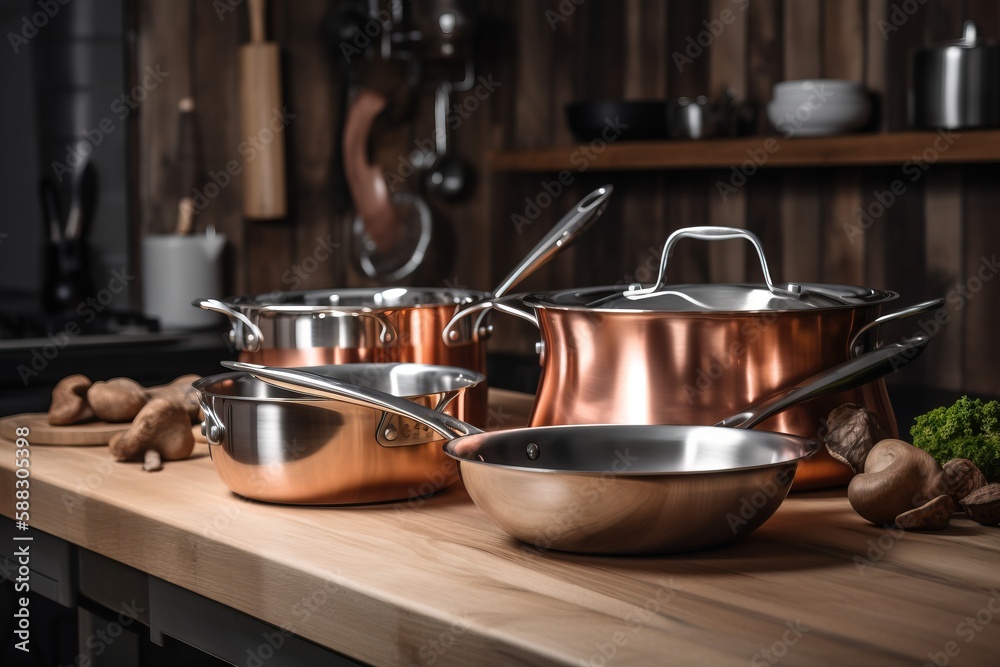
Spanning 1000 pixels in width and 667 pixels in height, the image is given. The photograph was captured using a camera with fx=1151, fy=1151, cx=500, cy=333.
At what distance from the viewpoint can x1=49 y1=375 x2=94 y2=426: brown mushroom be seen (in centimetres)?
115

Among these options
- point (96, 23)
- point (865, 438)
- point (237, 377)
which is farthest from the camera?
point (96, 23)

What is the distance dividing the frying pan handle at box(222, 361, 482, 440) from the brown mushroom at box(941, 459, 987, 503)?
0.32 metres

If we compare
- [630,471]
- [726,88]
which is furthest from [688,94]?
[630,471]

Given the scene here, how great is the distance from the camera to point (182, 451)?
1042mm

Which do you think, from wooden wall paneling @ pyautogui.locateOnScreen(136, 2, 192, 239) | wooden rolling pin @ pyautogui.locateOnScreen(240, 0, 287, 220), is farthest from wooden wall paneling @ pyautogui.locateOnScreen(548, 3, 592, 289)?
wooden wall paneling @ pyautogui.locateOnScreen(136, 2, 192, 239)

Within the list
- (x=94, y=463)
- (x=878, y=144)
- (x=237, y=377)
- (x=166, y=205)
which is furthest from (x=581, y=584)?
(x=166, y=205)

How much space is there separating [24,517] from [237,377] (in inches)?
9.0

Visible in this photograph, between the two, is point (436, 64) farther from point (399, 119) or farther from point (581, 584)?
point (581, 584)

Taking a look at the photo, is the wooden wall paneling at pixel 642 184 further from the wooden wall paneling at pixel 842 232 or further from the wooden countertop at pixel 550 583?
the wooden countertop at pixel 550 583

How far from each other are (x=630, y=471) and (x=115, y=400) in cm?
67

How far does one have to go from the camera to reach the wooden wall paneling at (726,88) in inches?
95.9

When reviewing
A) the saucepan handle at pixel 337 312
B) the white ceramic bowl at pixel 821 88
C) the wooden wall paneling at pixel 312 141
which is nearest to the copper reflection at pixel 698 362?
the saucepan handle at pixel 337 312

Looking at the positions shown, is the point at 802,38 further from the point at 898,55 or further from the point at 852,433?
the point at 852,433

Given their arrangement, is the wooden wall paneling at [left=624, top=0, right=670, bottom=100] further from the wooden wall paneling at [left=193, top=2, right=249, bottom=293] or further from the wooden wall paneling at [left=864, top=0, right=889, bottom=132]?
the wooden wall paneling at [left=193, top=2, right=249, bottom=293]
